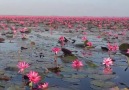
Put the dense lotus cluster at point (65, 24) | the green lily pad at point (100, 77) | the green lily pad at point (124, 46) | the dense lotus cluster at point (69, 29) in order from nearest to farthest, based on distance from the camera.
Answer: the dense lotus cluster at point (69, 29) < the green lily pad at point (100, 77) < the green lily pad at point (124, 46) < the dense lotus cluster at point (65, 24)

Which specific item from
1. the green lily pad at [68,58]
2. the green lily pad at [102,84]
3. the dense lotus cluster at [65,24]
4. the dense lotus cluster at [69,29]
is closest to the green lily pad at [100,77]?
the green lily pad at [102,84]

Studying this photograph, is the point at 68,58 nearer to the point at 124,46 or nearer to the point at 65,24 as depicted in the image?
the point at 124,46

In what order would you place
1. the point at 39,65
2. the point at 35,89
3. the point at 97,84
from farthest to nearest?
the point at 39,65, the point at 97,84, the point at 35,89

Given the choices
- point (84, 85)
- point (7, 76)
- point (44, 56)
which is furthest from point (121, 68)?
point (7, 76)

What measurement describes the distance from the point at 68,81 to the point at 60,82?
0.13 m

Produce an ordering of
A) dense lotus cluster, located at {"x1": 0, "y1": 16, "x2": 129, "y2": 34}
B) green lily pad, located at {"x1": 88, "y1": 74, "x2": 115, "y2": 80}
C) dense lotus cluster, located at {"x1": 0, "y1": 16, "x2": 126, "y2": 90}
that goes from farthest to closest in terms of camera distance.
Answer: dense lotus cluster, located at {"x1": 0, "y1": 16, "x2": 129, "y2": 34}
green lily pad, located at {"x1": 88, "y1": 74, "x2": 115, "y2": 80}
dense lotus cluster, located at {"x1": 0, "y1": 16, "x2": 126, "y2": 90}

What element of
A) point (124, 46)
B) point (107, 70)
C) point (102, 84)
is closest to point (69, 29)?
point (124, 46)

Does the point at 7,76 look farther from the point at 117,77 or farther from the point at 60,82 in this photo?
the point at 117,77

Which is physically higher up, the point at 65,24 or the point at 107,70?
the point at 107,70

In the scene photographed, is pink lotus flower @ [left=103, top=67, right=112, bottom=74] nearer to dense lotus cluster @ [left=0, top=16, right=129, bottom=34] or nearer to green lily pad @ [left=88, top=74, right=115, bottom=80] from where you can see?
green lily pad @ [left=88, top=74, right=115, bottom=80]

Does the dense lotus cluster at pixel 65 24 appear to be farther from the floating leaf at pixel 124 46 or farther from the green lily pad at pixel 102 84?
the green lily pad at pixel 102 84

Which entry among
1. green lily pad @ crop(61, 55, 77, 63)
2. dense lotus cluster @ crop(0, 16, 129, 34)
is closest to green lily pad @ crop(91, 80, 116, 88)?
green lily pad @ crop(61, 55, 77, 63)

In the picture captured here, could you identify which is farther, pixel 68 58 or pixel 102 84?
pixel 68 58

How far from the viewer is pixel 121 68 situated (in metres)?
5.30
